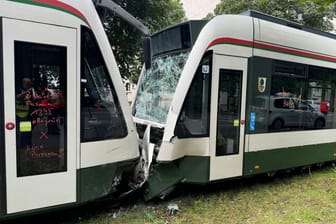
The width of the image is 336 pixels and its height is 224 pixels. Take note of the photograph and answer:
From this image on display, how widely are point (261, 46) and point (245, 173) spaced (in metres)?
2.18

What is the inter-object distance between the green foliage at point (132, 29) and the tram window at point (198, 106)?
6.54 metres

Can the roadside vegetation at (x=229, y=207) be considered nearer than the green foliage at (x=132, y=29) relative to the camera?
Yes

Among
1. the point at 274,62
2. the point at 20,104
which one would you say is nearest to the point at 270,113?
the point at 274,62

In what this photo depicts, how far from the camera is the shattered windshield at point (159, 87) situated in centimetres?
437

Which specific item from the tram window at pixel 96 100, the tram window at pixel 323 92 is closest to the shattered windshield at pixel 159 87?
the tram window at pixel 96 100

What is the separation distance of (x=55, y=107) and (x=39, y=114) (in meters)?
0.18

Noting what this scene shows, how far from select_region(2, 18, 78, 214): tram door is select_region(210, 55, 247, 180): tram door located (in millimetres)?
2079

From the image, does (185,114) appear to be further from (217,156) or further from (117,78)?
(117,78)

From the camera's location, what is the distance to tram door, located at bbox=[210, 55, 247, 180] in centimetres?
412

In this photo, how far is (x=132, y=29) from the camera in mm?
10234

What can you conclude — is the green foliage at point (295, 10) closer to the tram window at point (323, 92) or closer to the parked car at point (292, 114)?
the tram window at point (323, 92)

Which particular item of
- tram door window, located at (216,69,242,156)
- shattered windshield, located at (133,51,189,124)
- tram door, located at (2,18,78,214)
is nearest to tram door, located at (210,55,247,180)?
tram door window, located at (216,69,242,156)

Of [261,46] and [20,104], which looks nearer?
[20,104]

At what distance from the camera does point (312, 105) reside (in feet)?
18.2
